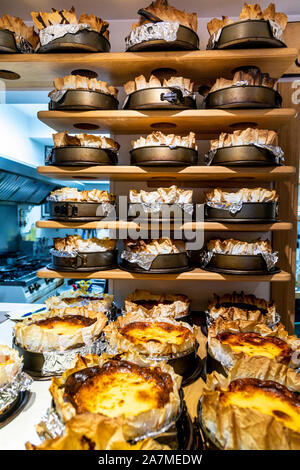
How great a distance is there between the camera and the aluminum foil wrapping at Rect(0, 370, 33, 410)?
3.77 feet

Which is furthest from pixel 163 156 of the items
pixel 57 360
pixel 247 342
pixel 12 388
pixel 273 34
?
pixel 12 388

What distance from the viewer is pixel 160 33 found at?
1629mm

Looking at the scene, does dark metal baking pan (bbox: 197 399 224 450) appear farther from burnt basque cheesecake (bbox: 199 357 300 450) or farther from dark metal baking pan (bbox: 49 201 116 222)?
dark metal baking pan (bbox: 49 201 116 222)

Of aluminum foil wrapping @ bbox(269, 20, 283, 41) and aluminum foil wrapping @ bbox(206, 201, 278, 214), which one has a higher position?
aluminum foil wrapping @ bbox(269, 20, 283, 41)

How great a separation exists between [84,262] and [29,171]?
2.80 m

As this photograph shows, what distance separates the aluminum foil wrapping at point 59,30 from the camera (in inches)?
66.3

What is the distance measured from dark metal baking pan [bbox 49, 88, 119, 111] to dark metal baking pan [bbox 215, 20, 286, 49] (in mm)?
733

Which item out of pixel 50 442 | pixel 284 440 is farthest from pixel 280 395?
pixel 50 442

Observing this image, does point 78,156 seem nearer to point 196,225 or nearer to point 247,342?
point 196,225

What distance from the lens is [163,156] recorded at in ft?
5.54

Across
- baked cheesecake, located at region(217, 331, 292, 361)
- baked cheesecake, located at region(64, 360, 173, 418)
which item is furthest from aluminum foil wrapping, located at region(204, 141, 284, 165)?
baked cheesecake, located at region(64, 360, 173, 418)

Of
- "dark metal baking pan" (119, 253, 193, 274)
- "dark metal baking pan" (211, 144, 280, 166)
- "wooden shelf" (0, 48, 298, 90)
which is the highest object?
"wooden shelf" (0, 48, 298, 90)
